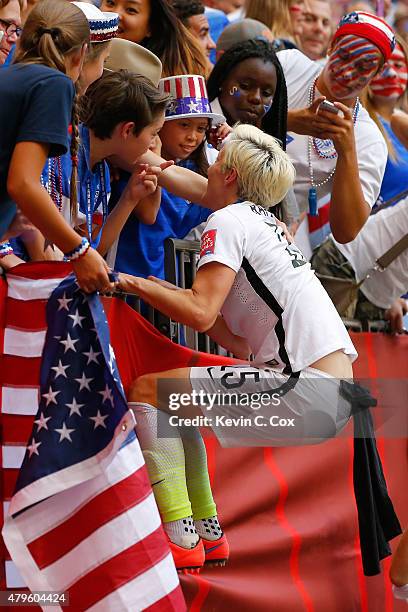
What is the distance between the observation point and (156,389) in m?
4.37

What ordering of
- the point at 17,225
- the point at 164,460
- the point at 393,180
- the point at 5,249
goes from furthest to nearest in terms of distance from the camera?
the point at 393,180, the point at 5,249, the point at 164,460, the point at 17,225

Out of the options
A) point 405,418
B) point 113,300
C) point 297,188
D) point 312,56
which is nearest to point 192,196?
point 113,300

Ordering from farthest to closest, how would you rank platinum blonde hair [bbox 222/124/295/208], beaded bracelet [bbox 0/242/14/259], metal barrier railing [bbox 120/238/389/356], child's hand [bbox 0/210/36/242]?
metal barrier railing [bbox 120/238/389/356]
platinum blonde hair [bbox 222/124/295/208]
beaded bracelet [bbox 0/242/14/259]
child's hand [bbox 0/210/36/242]

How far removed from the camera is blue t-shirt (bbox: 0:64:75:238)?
3.70 metres

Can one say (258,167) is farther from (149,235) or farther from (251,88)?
(251,88)

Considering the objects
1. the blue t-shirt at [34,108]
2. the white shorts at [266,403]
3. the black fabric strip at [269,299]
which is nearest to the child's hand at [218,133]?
the black fabric strip at [269,299]

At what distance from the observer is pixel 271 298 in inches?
182

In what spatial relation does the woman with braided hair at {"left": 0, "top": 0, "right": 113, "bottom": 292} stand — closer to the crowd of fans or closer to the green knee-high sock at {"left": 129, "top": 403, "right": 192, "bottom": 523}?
the crowd of fans

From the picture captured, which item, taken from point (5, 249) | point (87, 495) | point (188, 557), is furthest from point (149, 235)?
point (87, 495)

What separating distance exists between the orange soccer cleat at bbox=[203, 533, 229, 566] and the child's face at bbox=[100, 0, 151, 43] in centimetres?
265

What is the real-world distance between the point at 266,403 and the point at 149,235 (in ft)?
3.61

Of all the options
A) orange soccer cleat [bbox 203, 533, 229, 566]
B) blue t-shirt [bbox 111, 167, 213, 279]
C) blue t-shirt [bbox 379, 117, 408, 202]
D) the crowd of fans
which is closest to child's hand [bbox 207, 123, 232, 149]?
the crowd of fans

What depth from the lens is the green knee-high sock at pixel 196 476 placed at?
4492mm

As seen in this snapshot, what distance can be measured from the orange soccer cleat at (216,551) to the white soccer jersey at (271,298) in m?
0.71
